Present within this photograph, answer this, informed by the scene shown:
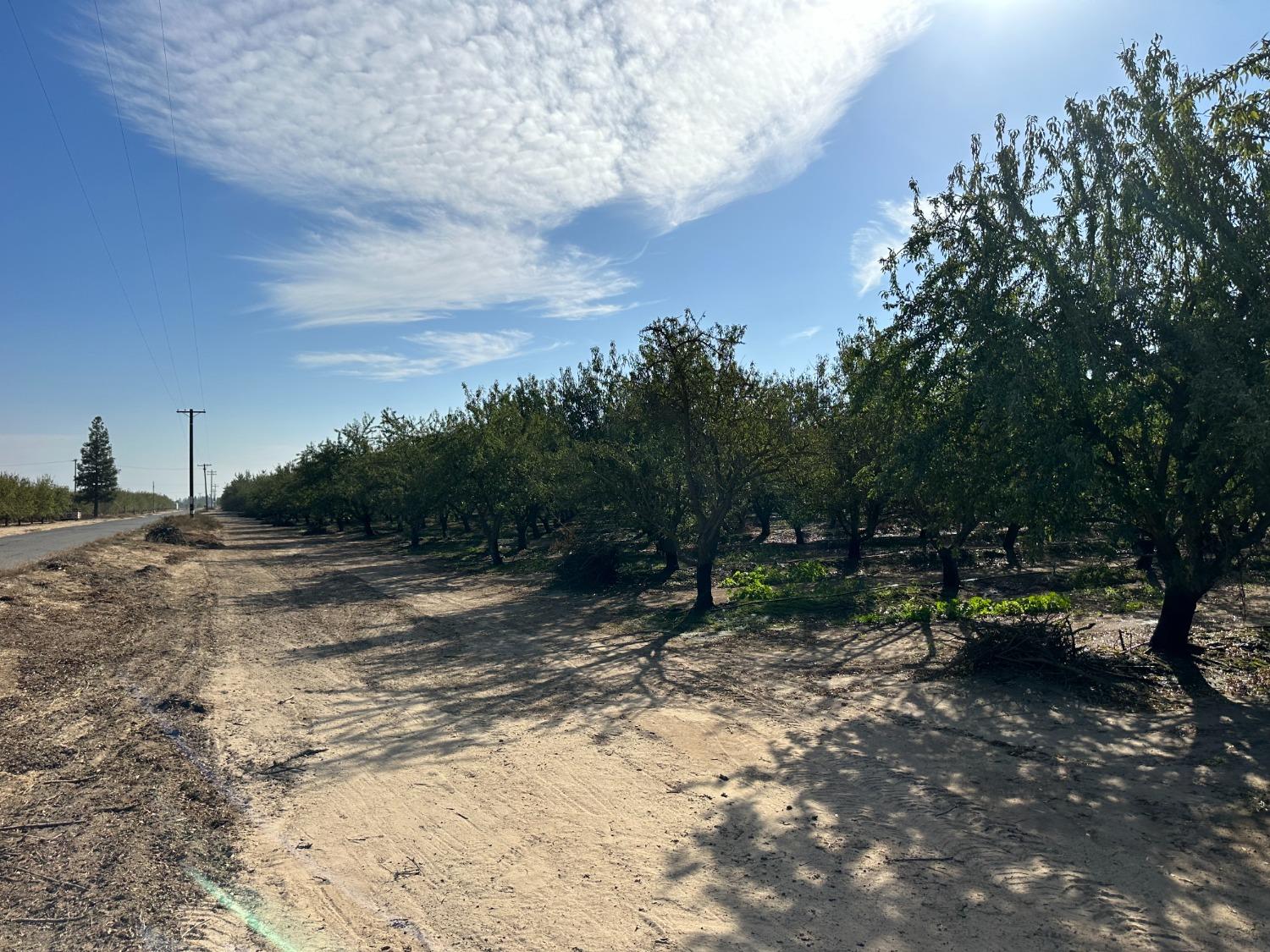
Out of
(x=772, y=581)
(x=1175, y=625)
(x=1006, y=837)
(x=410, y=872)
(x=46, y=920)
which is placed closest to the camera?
(x=46, y=920)

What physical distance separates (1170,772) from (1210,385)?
11.3 feet

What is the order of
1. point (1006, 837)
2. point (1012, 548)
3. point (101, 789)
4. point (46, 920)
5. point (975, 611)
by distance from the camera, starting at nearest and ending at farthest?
1. point (46, 920)
2. point (1006, 837)
3. point (101, 789)
4. point (975, 611)
5. point (1012, 548)

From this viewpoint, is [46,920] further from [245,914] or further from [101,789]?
[101,789]

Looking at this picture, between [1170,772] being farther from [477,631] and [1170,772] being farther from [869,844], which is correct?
[477,631]

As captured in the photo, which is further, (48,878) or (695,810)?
(695,810)

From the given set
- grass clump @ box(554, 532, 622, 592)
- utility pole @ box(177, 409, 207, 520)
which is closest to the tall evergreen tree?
utility pole @ box(177, 409, 207, 520)

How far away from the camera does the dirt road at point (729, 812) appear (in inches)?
164

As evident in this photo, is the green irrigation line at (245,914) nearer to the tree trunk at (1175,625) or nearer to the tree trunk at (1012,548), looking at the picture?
the tree trunk at (1175,625)

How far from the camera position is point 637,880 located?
185 inches

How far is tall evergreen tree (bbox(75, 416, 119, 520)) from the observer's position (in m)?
109

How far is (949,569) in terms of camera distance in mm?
15992

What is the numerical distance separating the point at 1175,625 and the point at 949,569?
6456mm

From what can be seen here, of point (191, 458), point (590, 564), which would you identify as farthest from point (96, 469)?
point (590, 564)

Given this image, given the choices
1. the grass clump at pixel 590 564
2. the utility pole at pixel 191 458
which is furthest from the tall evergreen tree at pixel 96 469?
the grass clump at pixel 590 564
